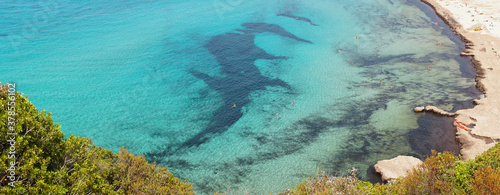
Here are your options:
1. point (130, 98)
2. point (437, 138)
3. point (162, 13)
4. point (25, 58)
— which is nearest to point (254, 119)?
point (130, 98)

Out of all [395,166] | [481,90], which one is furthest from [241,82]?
[481,90]

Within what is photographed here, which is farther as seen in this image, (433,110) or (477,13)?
(477,13)

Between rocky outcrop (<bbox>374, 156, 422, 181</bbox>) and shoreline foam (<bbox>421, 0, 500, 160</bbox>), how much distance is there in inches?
200

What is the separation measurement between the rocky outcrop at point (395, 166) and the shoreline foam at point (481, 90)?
16.7ft

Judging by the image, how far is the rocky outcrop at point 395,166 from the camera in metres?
26.2

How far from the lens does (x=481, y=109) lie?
113 ft

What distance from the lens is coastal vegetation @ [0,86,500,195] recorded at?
41.7ft

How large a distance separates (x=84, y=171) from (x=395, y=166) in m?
23.9

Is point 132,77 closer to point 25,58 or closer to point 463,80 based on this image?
point 25,58

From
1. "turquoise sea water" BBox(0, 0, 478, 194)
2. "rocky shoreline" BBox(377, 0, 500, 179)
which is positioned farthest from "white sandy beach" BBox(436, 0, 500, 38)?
"turquoise sea water" BBox(0, 0, 478, 194)

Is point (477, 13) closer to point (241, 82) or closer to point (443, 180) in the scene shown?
point (241, 82)

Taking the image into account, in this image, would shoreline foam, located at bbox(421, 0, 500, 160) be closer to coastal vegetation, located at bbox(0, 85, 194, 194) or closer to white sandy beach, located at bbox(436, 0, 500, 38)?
white sandy beach, located at bbox(436, 0, 500, 38)

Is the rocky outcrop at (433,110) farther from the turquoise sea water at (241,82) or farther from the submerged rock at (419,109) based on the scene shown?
the turquoise sea water at (241,82)

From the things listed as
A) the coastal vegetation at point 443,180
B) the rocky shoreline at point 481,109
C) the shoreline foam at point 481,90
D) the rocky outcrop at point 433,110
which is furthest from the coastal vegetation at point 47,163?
the rocky outcrop at point 433,110
